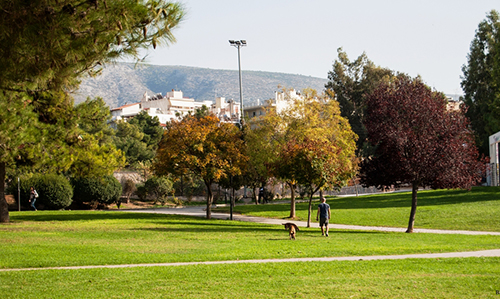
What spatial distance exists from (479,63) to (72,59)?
59.2 m

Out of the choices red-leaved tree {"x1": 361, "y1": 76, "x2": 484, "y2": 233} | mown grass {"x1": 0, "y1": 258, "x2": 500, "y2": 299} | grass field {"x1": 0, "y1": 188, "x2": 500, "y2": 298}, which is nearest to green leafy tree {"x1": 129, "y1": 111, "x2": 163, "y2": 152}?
red-leaved tree {"x1": 361, "y1": 76, "x2": 484, "y2": 233}

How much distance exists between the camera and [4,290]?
920 cm

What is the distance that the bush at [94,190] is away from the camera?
40250 mm

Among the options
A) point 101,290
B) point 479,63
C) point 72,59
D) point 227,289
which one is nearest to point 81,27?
point 72,59

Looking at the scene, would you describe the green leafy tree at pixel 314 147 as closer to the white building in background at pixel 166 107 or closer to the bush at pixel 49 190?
the bush at pixel 49 190

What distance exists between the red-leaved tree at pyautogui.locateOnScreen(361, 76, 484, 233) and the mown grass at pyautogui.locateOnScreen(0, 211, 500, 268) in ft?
8.56

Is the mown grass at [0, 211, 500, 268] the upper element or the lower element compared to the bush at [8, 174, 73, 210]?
lower

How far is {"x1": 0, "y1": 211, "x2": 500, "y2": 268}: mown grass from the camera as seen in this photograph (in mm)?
13500

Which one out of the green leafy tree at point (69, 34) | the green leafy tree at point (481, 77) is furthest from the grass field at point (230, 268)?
the green leafy tree at point (481, 77)

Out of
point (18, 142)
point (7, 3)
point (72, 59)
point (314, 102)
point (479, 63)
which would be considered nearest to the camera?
point (7, 3)

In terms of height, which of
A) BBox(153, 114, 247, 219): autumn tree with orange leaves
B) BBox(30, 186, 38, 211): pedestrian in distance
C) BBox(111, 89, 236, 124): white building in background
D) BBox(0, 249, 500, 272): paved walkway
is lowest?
BBox(0, 249, 500, 272): paved walkway

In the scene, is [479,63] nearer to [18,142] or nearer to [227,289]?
[18,142]

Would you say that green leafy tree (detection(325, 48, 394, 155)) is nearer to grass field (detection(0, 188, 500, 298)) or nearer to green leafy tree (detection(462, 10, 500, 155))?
green leafy tree (detection(462, 10, 500, 155))

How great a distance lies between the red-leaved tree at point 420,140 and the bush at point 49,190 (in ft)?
79.6
